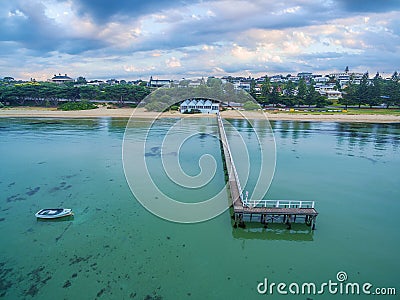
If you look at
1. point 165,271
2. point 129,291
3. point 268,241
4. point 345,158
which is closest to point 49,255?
point 129,291

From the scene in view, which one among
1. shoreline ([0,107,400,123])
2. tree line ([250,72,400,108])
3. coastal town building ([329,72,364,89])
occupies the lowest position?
shoreline ([0,107,400,123])

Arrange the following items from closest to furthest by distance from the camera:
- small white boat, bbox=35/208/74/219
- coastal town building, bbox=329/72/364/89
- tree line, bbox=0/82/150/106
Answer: small white boat, bbox=35/208/74/219
tree line, bbox=0/82/150/106
coastal town building, bbox=329/72/364/89

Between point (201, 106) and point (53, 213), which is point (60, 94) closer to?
point (201, 106)

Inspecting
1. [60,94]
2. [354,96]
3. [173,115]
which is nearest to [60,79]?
[60,94]

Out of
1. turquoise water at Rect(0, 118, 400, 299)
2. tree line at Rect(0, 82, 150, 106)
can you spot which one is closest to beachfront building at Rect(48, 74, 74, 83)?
tree line at Rect(0, 82, 150, 106)

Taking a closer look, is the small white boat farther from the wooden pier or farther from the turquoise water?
the wooden pier

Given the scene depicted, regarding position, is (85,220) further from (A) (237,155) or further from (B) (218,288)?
(A) (237,155)

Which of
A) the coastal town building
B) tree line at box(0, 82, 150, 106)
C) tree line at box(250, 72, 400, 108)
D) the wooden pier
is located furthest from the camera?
the coastal town building
